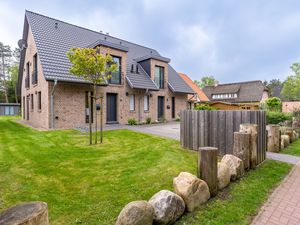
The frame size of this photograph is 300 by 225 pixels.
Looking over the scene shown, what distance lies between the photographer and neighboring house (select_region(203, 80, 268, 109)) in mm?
36406

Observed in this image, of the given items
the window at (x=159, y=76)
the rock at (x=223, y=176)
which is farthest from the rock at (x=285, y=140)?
the window at (x=159, y=76)

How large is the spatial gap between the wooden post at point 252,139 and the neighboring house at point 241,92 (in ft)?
109

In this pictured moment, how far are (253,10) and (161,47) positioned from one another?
58.5ft

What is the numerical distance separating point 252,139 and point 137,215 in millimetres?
3875

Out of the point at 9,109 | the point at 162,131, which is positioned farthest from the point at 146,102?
the point at 9,109

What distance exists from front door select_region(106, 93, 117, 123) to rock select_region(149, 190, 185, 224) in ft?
39.1

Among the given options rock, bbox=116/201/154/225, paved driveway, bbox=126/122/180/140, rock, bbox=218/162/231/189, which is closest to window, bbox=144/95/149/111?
paved driveway, bbox=126/122/180/140

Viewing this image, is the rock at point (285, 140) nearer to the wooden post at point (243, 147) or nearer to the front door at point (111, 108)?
the wooden post at point (243, 147)

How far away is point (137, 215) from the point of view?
2543mm

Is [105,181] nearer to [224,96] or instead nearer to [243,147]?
[243,147]

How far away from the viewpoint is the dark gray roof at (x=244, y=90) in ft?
120

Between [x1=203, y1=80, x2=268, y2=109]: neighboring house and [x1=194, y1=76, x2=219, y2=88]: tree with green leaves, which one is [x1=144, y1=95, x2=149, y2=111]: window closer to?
[x1=203, y1=80, x2=268, y2=109]: neighboring house

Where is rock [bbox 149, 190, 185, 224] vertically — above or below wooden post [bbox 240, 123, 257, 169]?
below

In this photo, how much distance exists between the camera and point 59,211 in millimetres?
3035
